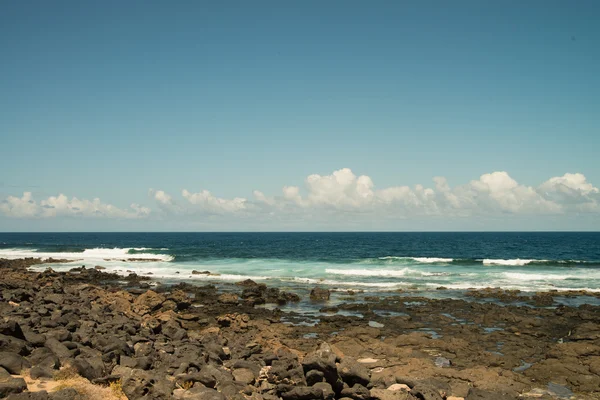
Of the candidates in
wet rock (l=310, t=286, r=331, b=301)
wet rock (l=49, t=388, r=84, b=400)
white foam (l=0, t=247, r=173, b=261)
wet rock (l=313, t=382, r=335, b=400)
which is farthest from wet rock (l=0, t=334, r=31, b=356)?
white foam (l=0, t=247, r=173, b=261)

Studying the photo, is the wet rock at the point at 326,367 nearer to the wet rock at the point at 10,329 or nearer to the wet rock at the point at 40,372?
the wet rock at the point at 40,372

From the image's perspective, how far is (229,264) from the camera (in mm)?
59188

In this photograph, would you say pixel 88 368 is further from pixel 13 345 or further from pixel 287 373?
pixel 287 373

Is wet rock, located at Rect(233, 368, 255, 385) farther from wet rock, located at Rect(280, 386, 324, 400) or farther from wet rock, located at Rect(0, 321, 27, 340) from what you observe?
wet rock, located at Rect(0, 321, 27, 340)

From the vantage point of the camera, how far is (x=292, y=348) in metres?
18.7

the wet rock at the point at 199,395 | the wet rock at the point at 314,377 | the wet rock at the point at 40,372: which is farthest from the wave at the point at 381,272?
the wet rock at the point at 40,372

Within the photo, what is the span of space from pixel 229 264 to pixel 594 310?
42688 mm

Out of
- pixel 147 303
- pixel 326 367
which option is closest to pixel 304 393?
pixel 326 367

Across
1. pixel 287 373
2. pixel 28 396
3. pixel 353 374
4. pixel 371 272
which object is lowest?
pixel 371 272

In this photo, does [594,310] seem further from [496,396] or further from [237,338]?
[237,338]

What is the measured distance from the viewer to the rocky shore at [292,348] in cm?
1129

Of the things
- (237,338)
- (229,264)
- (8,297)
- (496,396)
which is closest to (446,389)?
(496,396)

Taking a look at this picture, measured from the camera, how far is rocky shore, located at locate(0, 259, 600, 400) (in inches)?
444

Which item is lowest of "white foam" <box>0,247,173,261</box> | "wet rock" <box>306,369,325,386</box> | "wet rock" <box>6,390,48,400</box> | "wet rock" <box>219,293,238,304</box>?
"white foam" <box>0,247,173,261</box>
